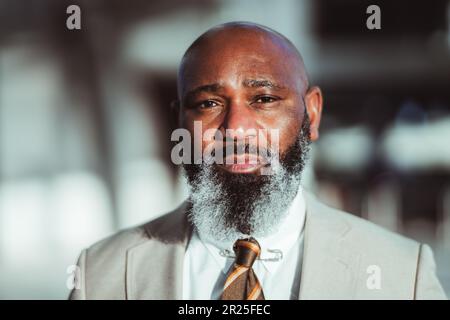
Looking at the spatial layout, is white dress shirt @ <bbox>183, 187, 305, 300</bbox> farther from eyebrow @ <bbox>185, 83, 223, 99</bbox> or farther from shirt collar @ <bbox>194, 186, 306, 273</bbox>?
eyebrow @ <bbox>185, 83, 223, 99</bbox>

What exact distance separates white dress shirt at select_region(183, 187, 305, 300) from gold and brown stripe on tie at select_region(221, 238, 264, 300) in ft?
0.28

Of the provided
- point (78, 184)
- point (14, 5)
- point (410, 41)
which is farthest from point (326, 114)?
point (14, 5)

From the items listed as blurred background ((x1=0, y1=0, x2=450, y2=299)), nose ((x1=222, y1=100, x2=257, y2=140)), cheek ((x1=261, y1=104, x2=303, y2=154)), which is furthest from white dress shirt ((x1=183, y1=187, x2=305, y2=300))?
blurred background ((x1=0, y1=0, x2=450, y2=299))

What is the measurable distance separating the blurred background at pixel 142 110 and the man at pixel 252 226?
4799 mm

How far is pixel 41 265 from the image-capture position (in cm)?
877

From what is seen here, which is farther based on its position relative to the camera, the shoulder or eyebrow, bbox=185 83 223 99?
the shoulder

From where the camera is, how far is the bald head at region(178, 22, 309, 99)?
1.86 meters

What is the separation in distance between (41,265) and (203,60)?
7.61m

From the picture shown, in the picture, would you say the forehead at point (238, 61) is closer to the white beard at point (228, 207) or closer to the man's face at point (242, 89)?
the man's face at point (242, 89)

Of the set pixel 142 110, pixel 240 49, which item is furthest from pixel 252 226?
pixel 142 110

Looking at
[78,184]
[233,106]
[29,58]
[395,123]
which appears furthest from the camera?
[395,123]

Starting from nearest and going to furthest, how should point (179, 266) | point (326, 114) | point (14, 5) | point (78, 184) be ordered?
point (179, 266), point (14, 5), point (78, 184), point (326, 114)
